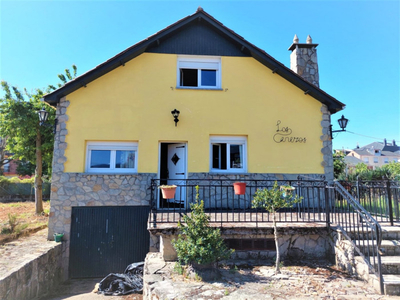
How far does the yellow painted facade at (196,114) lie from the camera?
23.1 feet

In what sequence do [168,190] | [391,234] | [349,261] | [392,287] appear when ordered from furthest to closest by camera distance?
Result: [168,190], [391,234], [349,261], [392,287]

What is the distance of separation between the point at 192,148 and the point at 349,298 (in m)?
4.83

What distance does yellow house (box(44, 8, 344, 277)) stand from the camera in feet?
22.4

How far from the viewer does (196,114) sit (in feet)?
24.0

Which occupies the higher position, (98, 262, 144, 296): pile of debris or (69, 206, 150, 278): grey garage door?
(69, 206, 150, 278): grey garage door

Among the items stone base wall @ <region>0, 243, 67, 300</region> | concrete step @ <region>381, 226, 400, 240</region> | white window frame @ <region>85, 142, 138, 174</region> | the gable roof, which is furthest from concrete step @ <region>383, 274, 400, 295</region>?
stone base wall @ <region>0, 243, 67, 300</region>

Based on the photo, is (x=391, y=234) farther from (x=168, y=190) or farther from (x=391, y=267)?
(x=168, y=190)

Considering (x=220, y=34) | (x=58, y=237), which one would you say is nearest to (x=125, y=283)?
(x=58, y=237)

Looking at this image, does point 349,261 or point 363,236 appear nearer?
point 363,236

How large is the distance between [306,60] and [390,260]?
6.61 meters

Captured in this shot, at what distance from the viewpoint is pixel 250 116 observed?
24.5 ft

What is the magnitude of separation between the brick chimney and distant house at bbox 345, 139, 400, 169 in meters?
52.5

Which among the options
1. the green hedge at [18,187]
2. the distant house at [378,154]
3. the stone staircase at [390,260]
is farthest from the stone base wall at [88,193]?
the distant house at [378,154]

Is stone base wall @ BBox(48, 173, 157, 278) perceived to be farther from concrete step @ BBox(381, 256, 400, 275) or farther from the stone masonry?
concrete step @ BBox(381, 256, 400, 275)
